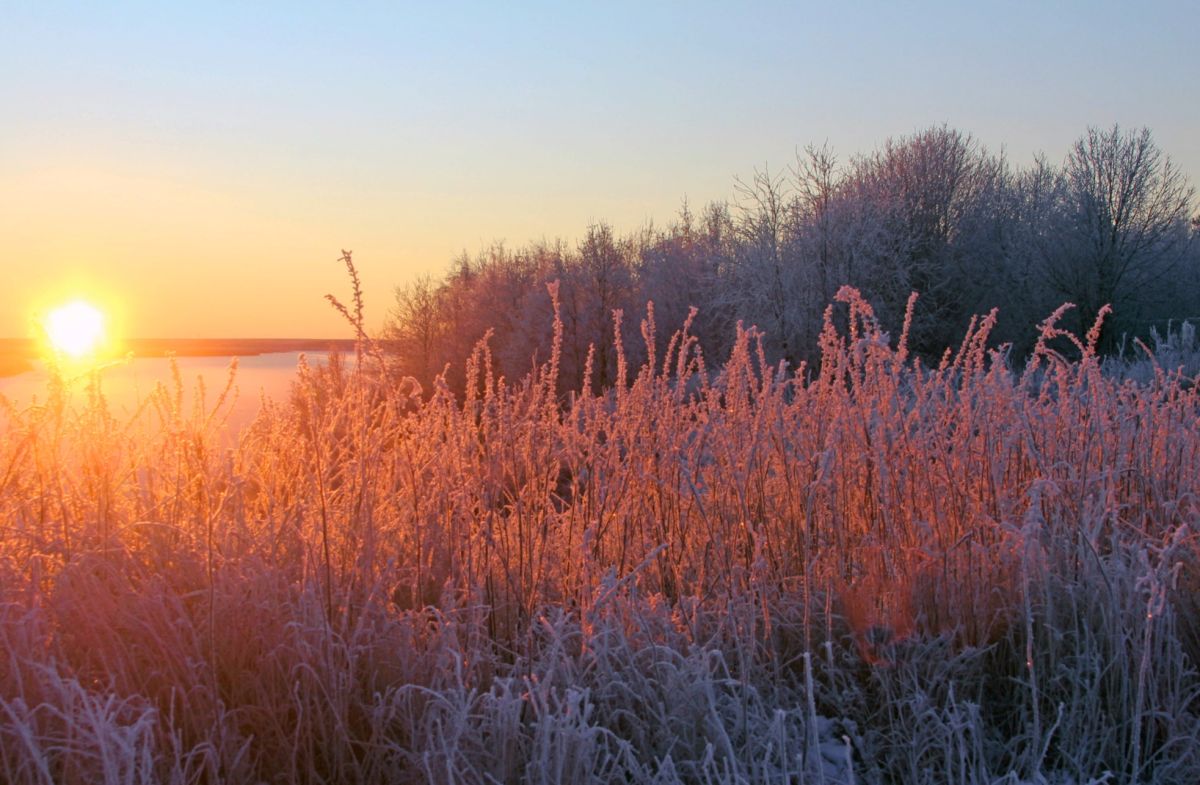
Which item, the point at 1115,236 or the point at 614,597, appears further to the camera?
the point at 1115,236

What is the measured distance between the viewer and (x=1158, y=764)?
262 centimetres

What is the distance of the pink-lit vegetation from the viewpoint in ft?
8.00

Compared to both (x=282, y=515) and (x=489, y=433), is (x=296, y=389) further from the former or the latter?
(x=489, y=433)

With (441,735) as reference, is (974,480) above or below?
above

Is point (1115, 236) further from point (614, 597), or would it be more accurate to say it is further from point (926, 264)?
point (614, 597)

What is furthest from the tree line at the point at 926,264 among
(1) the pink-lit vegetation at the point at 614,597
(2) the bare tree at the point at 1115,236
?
(1) the pink-lit vegetation at the point at 614,597

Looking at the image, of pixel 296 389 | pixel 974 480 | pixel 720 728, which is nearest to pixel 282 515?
pixel 296 389

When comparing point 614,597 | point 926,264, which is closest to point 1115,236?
point 926,264

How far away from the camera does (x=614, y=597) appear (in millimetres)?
3006

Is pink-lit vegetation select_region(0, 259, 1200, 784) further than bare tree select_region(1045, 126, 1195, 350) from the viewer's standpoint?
No

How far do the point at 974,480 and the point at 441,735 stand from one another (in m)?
2.53

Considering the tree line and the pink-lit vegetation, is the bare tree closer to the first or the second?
the tree line

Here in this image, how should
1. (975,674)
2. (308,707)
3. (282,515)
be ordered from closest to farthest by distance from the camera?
(308,707), (975,674), (282,515)

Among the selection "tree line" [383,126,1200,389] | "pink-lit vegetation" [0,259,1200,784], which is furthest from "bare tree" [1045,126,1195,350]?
"pink-lit vegetation" [0,259,1200,784]
